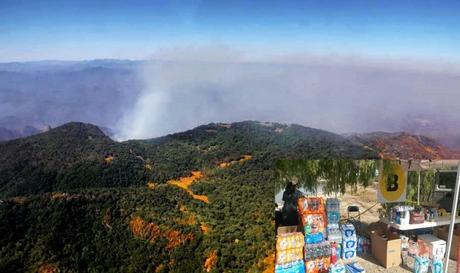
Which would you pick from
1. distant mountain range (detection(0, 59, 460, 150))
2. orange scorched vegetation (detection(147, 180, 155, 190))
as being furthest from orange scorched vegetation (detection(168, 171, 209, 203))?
distant mountain range (detection(0, 59, 460, 150))

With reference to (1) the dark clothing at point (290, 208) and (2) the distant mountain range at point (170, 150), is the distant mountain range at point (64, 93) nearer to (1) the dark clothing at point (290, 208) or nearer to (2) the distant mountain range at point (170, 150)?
(2) the distant mountain range at point (170, 150)

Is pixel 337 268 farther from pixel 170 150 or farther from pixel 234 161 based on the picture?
pixel 170 150

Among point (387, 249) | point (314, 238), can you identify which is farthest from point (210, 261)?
point (387, 249)

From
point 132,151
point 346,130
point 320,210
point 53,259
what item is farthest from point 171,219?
point 346,130

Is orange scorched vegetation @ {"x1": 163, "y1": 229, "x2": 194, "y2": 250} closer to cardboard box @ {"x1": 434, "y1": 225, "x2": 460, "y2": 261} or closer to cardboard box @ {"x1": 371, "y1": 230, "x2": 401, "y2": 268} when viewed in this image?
cardboard box @ {"x1": 371, "y1": 230, "x2": 401, "y2": 268}

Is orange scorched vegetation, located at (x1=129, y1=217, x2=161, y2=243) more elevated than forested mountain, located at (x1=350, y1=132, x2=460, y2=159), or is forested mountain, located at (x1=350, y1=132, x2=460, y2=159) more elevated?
forested mountain, located at (x1=350, y1=132, x2=460, y2=159)
